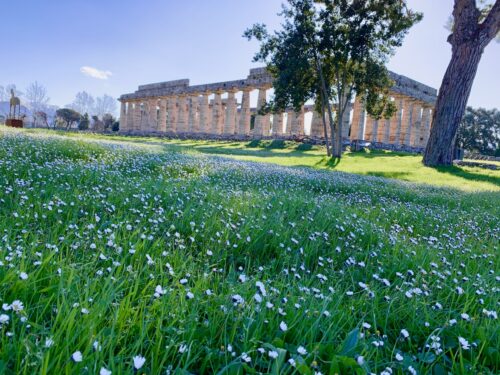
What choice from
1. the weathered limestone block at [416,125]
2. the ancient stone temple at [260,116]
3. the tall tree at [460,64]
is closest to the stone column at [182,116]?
the ancient stone temple at [260,116]

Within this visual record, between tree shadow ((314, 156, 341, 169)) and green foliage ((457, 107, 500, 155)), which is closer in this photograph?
tree shadow ((314, 156, 341, 169))

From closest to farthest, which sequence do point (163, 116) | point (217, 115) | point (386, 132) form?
point (386, 132) < point (217, 115) < point (163, 116)

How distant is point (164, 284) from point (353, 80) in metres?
26.6

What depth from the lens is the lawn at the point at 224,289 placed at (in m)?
1.59

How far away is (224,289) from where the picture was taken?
2.32 meters

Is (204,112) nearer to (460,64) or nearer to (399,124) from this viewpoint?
(399,124)

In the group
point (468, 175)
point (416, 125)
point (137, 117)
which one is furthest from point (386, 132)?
point (137, 117)

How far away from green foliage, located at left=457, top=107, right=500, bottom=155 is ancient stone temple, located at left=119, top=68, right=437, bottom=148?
11819mm

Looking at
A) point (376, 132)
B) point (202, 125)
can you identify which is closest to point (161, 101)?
point (202, 125)

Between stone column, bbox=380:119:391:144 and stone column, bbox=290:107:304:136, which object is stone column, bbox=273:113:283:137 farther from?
stone column, bbox=380:119:391:144

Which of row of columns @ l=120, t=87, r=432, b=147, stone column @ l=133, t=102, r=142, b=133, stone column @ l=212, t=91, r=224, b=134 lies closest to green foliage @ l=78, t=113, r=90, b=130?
stone column @ l=133, t=102, r=142, b=133

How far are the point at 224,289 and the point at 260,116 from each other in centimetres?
5092

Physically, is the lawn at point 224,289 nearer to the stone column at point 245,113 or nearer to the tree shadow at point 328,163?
the tree shadow at point 328,163

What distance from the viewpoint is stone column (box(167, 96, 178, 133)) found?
68.3 meters
